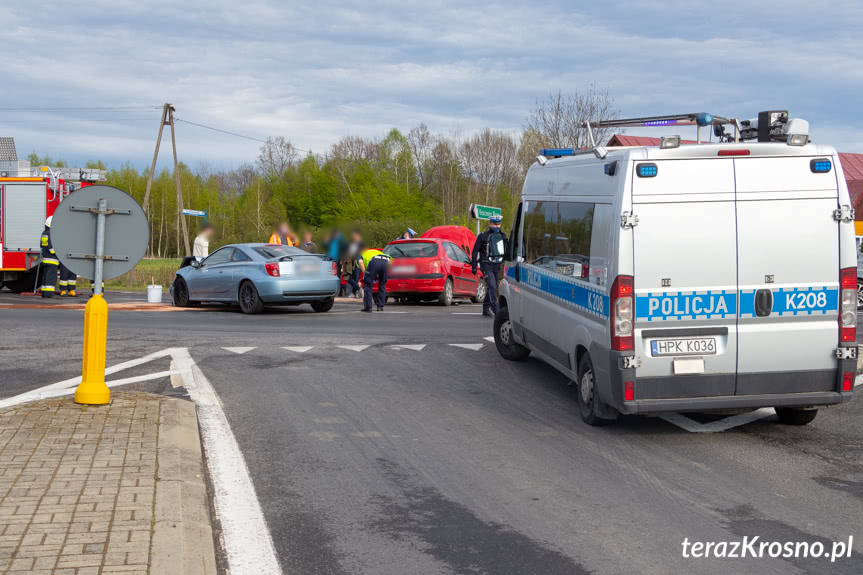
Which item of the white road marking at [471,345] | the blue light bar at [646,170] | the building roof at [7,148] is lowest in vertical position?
the white road marking at [471,345]

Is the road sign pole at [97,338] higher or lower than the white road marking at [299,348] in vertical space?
higher

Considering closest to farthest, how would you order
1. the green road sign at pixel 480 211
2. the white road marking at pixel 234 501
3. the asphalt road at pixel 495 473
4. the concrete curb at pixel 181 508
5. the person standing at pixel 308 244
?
the concrete curb at pixel 181 508, the white road marking at pixel 234 501, the asphalt road at pixel 495 473, the person standing at pixel 308 244, the green road sign at pixel 480 211

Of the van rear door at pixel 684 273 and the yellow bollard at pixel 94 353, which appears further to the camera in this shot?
the yellow bollard at pixel 94 353

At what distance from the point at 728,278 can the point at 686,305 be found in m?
0.38

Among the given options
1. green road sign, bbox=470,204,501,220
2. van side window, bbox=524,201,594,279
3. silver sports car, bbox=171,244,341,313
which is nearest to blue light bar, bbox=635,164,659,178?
van side window, bbox=524,201,594,279

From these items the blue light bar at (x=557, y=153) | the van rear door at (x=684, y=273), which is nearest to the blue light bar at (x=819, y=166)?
the van rear door at (x=684, y=273)

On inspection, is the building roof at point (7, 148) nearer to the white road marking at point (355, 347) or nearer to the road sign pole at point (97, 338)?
the white road marking at point (355, 347)

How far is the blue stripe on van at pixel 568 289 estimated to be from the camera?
7.33m

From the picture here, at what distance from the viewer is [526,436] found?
7469mm

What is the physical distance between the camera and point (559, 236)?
8.74 m

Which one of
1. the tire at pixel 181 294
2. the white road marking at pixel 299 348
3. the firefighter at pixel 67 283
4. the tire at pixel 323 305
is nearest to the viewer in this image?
the white road marking at pixel 299 348

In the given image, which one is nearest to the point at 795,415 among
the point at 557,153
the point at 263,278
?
the point at 557,153

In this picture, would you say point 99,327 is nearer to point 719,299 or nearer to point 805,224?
point 719,299

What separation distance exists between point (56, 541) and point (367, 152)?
84680 millimetres
